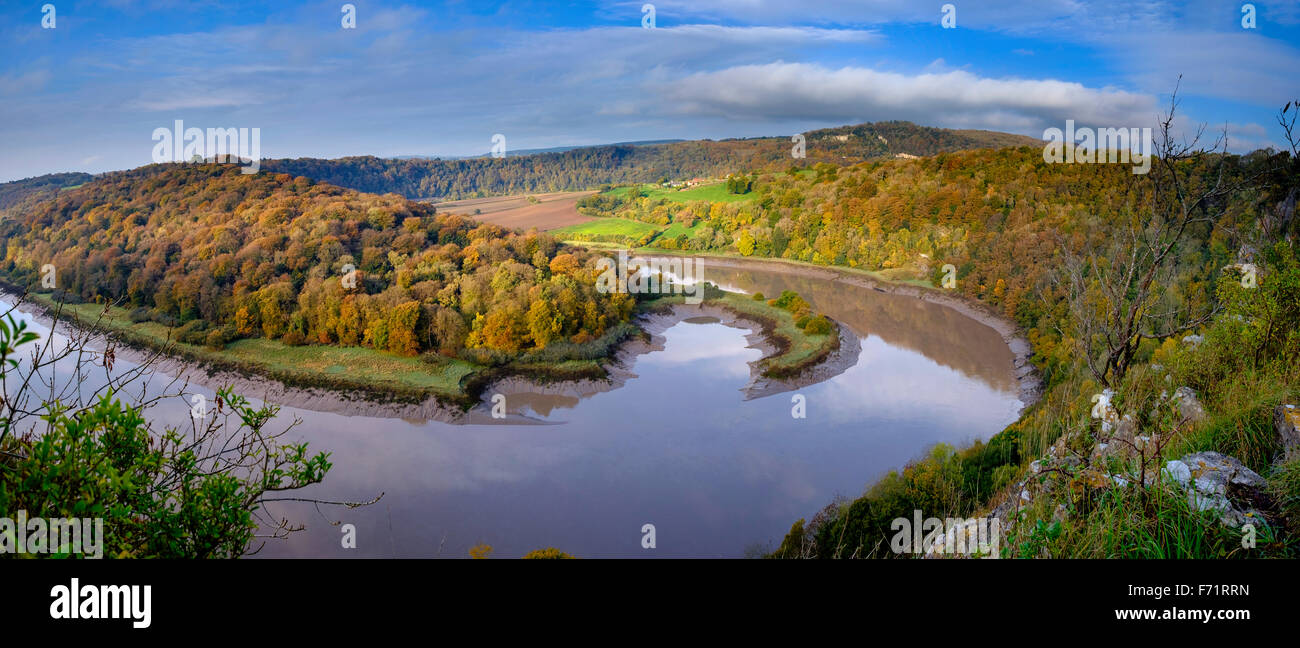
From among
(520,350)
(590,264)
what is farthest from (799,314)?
(520,350)

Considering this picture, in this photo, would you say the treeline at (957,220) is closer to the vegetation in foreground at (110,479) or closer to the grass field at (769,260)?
the grass field at (769,260)

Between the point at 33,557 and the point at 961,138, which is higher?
the point at 961,138

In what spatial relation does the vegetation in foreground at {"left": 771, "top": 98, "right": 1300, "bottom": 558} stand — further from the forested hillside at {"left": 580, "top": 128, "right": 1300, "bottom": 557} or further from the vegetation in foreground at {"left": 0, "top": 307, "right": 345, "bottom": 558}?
the vegetation in foreground at {"left": 0, "top": 307, "right": 345, "bottom": 558}

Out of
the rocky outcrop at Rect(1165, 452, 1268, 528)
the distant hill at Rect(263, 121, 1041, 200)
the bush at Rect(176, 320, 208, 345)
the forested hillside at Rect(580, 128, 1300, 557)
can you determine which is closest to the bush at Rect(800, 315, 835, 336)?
the forested hillside at Rect(580, 128, 1300, 557)

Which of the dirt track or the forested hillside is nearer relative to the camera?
the forested hillside
